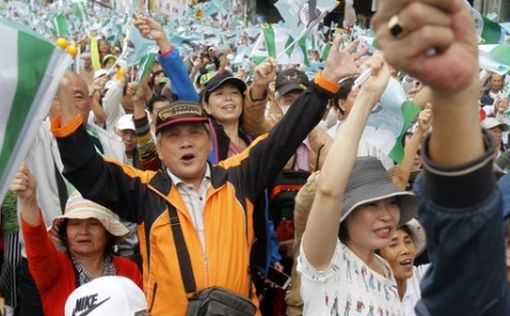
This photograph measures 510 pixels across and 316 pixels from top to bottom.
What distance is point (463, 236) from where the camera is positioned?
1.20 meters

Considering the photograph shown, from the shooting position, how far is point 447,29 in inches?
41.3

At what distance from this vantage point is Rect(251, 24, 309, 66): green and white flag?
6391mm

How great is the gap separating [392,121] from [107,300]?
1.86 metres

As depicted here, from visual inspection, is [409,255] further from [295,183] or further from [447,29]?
[447,29]

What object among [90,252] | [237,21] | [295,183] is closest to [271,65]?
[295,183]

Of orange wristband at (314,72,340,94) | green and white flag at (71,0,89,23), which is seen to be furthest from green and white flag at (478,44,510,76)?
green and white flag at (71,0,89,23)

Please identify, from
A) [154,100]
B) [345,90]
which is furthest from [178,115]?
[154,100]

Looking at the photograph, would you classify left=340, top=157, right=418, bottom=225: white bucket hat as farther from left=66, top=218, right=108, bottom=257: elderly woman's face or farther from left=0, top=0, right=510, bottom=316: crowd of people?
left=66, top=218, right=108, bottom=257: elderly woman's face

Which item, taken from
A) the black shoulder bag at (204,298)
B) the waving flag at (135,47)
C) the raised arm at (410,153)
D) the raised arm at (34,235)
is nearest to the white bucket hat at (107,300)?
the black shoulder bag at (204,298)

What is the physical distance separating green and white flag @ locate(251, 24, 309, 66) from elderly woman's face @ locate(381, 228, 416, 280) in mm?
3013

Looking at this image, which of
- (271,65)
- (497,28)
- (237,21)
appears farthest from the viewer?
(237,21)

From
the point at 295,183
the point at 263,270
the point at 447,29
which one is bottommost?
the point at 263,270

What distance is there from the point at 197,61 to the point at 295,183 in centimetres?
809

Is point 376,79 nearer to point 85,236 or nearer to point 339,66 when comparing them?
point 339,66
